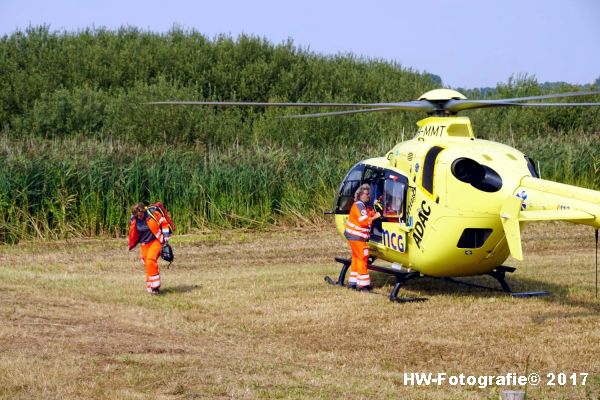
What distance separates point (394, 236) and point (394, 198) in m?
0.59

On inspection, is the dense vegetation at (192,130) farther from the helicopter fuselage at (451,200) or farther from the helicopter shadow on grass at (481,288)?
the helicopter fuselage at (451,200)

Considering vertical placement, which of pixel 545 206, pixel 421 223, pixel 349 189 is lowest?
pixel 421 223

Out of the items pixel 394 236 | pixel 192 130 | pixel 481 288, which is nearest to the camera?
pixel 394 236

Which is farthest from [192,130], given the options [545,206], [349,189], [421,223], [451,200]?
[545,206]

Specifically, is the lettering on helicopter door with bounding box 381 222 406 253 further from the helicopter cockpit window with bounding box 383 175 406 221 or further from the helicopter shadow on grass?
the helicopter shadow on grass

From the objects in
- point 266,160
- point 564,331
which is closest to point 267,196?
point 266,160

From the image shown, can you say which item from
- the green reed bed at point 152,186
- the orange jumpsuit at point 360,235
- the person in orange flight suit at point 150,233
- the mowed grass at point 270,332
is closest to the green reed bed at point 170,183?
the green reed bed at point 152,186

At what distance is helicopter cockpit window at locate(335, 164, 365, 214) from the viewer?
15227 millimetres

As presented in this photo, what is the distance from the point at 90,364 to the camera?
33.3 ft

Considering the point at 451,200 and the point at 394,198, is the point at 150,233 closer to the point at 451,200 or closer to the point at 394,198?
the point at 394,198

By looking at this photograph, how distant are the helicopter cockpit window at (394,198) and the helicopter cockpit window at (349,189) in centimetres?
86

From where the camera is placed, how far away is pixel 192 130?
35594 millimetres

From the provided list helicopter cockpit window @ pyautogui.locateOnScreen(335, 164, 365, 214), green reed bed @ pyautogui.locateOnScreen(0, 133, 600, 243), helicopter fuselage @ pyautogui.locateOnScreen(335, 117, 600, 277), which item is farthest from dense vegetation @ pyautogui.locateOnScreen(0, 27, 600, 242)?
helicopter fuselage @ pyautogui.locateOnScreen(335, 117, 600, 277)

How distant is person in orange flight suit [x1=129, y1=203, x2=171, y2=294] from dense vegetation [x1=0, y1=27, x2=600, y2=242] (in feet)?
24.3
